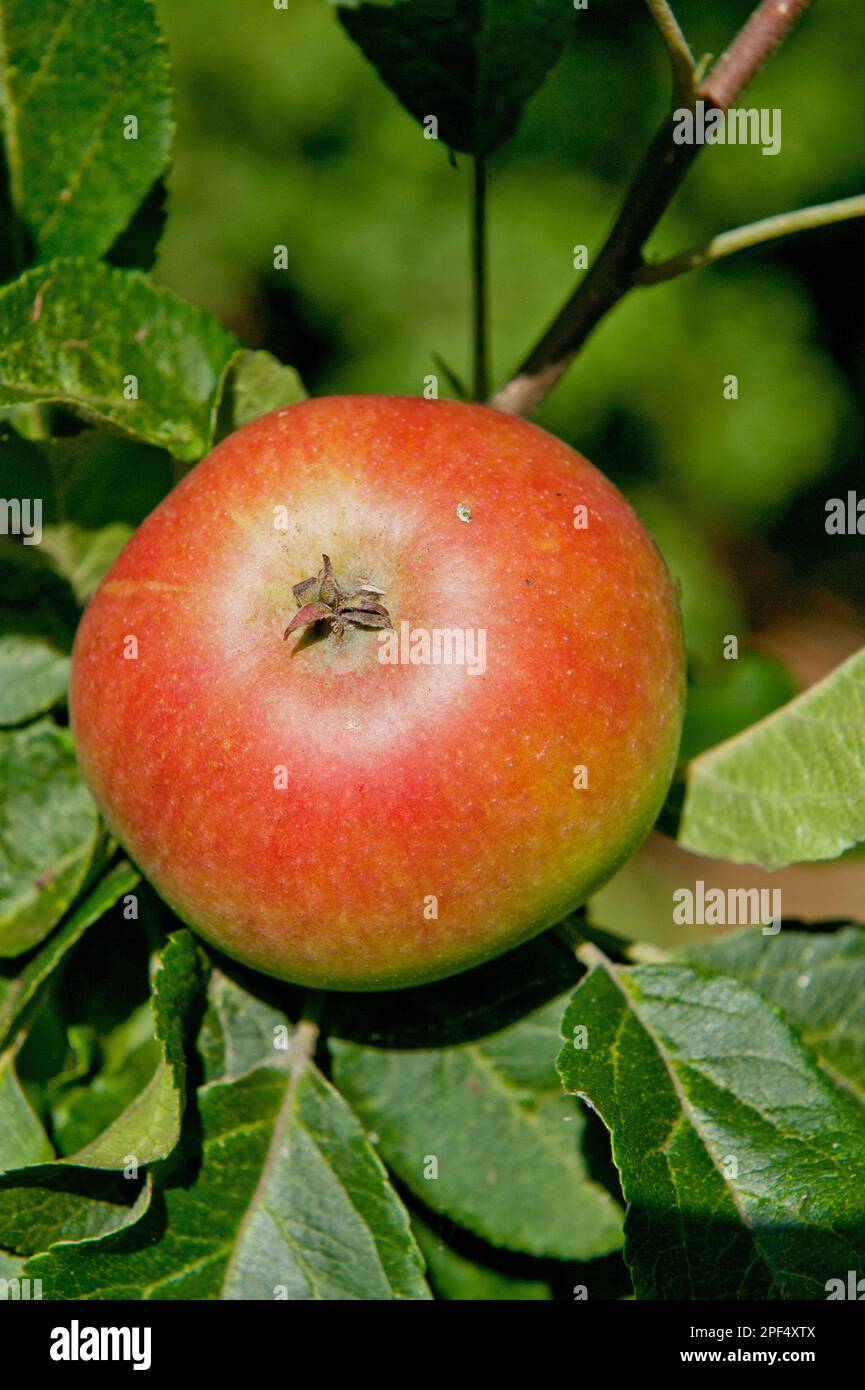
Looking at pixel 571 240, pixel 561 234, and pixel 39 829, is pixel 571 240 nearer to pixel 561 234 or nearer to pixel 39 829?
pixel 561 234

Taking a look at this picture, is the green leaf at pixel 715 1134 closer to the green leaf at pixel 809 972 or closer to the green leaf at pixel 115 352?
the green leaf at pixel 809 972

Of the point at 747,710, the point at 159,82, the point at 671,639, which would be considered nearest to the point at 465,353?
the point at 747,710

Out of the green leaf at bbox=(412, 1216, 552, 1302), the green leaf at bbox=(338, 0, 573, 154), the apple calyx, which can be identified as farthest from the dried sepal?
the green leaf at bbox=(412, 1216, 552, 1302)

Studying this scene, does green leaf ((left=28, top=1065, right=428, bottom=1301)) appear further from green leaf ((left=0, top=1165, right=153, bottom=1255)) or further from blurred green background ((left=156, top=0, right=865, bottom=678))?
blurred green background ((left=156, top=0, right=865, bottom=678))

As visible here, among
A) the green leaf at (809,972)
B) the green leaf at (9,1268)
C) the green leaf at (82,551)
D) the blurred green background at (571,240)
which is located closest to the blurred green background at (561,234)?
the blurred green background at (571,240)

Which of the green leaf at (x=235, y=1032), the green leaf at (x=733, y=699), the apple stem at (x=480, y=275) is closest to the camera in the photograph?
the green leaf at (x=235, y=1032)
